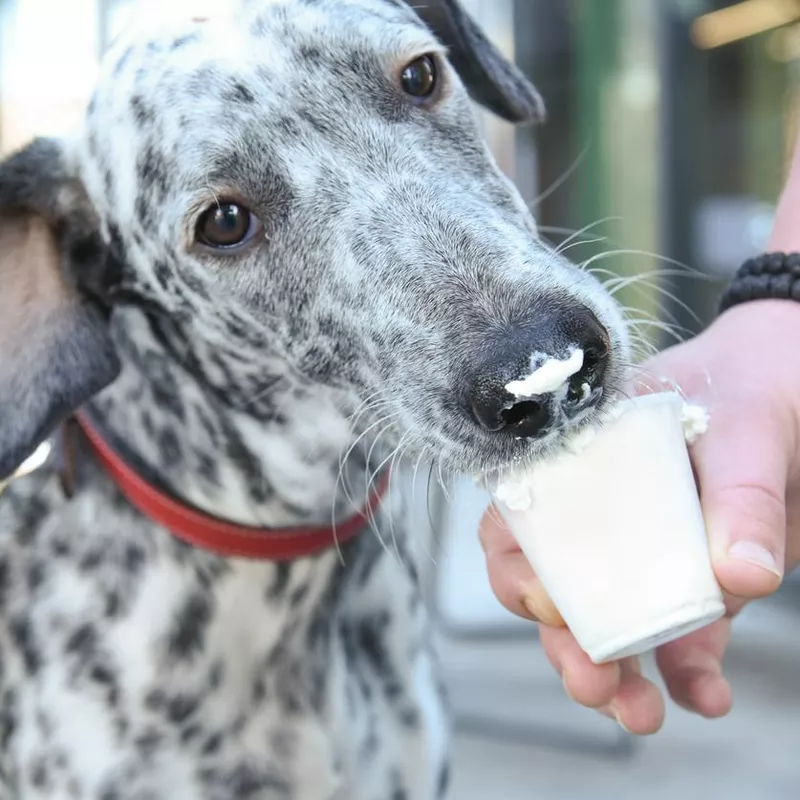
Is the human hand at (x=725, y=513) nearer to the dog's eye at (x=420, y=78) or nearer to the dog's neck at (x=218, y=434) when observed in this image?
the dog's neck at (x=218, y=434)

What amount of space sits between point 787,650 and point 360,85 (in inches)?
83.9

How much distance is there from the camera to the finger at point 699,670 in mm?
1045

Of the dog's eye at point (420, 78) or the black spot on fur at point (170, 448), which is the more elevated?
Result: the dog's eye at point (420, 78)

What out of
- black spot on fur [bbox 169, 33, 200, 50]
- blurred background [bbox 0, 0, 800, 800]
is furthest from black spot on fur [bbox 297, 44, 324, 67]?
blurred background [bbox 0, 0, 800, 800]

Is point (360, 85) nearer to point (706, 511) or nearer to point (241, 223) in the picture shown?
point (241, 223)

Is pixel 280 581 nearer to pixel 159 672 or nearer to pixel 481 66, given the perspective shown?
pixel 159 672

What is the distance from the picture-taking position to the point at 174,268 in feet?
3.71

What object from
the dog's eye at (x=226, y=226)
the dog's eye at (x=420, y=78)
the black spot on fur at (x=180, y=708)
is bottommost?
the black spot on fur at (x=180, y=708)

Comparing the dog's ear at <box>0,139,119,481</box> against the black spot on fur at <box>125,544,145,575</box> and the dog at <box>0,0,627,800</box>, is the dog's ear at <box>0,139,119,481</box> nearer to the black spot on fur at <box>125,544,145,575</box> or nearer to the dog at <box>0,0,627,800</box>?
the dog at <box>0,0,627,800</box>

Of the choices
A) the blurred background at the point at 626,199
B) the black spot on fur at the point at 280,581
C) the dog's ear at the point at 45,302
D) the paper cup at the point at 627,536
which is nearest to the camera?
the paper cup at the point at 627,536

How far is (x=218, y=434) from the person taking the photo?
4.05 feet

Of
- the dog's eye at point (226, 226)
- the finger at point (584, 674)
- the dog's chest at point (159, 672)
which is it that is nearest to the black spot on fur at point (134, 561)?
the dog's chest at point (159, 672)

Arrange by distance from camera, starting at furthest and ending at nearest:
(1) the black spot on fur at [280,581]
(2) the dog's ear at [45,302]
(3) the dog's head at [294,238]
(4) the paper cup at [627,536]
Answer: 1. (1) the black spot on fur at [280,581]
2. (2) the dog's ear at [45,302]
3. (3) the dog's head at [294,238]
4. (4) the paper cup at [627,536]

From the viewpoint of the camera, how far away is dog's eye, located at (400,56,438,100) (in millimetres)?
1118
